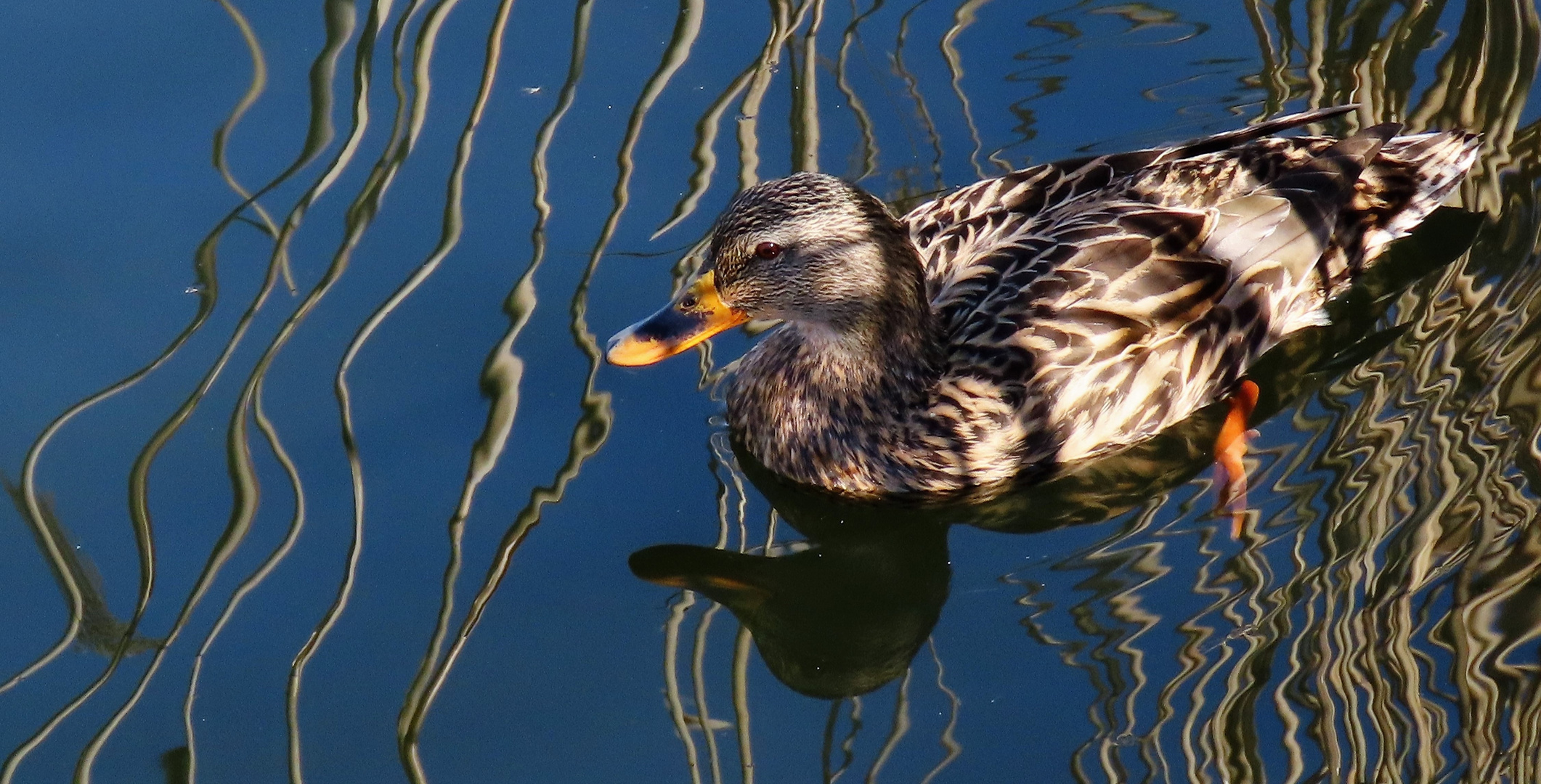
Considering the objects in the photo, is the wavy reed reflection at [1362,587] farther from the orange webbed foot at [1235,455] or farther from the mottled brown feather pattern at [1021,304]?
the mottled brown feather pattern at [1021,304]

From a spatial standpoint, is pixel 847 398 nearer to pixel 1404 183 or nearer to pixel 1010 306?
pixel 1010 306

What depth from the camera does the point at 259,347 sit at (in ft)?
19.3

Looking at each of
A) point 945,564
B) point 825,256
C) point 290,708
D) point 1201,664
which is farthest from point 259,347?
point 1201,664

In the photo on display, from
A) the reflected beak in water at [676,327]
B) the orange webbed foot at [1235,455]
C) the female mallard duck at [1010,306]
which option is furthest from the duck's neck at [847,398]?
the orange webbed foot at [1235,455]

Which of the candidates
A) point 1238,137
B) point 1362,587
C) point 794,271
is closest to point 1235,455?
point 1362,587

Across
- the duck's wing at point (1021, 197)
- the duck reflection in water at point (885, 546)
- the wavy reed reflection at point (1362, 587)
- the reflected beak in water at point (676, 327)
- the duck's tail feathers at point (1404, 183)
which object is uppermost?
the reflected beak in water at point (676, 327)

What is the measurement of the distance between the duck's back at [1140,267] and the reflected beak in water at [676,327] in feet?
2.55

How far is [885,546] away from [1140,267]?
48.0 inches

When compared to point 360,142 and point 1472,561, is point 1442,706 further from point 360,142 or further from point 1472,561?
point 360,142

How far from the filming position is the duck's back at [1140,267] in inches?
213

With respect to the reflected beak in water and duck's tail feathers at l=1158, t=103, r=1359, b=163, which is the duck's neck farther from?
duck's tail feathers at l=1158, t=103, r=1359, b=163

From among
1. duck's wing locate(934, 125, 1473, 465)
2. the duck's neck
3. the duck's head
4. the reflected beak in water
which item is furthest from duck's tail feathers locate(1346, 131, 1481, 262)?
the reflected beak in water

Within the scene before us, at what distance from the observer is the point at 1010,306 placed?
548 cm

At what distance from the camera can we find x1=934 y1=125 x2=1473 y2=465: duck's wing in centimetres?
539
